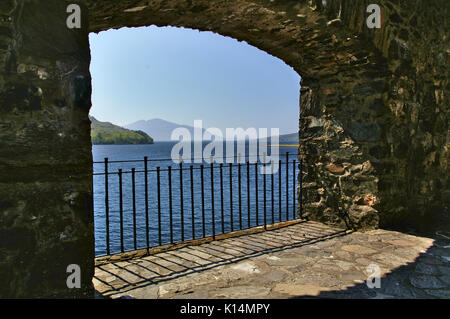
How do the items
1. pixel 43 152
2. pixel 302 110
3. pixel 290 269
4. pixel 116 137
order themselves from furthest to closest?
1. pixel 116 137
2. pixel 302 110
3. pixel 290 269
4. pixel 43 152

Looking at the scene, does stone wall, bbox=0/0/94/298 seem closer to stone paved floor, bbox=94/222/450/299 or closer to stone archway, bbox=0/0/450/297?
stone archway, bbox=0/0/450/297

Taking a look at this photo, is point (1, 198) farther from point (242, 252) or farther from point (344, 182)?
point (344, 182)

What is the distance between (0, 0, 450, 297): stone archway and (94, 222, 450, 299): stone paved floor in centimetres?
75

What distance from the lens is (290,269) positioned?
3.33 m

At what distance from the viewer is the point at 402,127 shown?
4855 millimetres

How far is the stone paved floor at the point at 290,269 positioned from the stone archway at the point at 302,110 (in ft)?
2.47

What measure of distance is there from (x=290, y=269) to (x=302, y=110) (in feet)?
10.1

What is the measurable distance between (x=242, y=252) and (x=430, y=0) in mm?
4982

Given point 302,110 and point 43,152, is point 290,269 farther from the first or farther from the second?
point 302,110

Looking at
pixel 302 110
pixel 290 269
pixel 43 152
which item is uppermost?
pixel 302 110

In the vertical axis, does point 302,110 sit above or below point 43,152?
above

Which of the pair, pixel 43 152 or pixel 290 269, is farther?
pixel 290 269

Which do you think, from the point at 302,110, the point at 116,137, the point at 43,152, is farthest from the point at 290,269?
the point at 116,137

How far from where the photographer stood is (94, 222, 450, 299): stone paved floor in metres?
2.82
